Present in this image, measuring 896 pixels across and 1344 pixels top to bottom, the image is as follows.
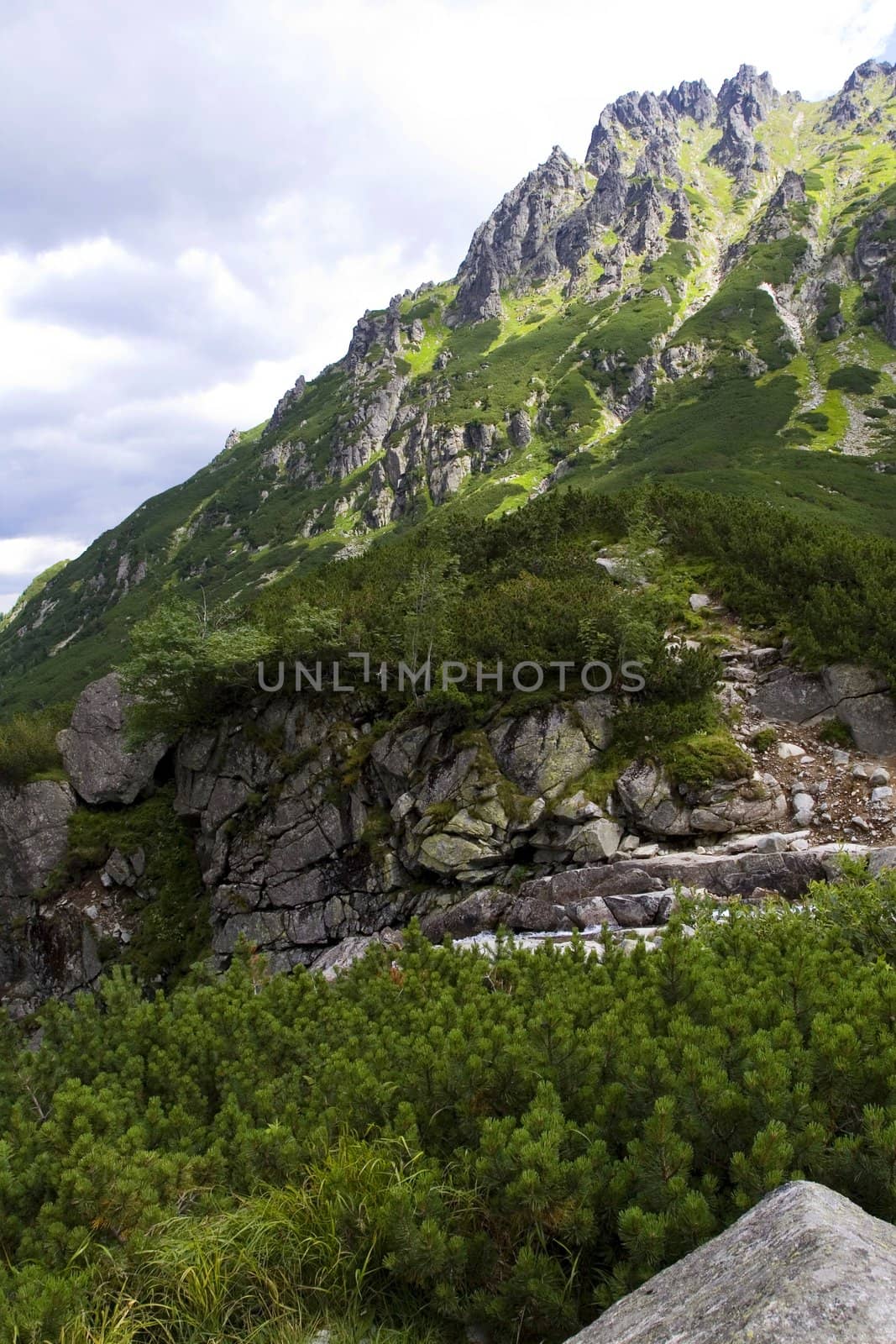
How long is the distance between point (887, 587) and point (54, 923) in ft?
91.1

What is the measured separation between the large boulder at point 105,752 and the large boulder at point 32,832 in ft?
3.06

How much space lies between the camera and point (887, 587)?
58.7 feet

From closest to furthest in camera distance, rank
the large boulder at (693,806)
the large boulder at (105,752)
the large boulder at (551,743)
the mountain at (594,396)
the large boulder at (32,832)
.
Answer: the large boulder at (693,806) → the large boulder at (551,743) → the large boulder at (32,832) → the large boulder at (105,752) → the mountain at (594,396)

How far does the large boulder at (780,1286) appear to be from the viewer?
2322 mm

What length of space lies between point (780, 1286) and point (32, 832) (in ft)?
93.9

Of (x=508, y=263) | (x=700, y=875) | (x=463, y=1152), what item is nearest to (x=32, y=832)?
(x=700, y=875)

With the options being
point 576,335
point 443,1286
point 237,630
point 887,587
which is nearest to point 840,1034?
point 443,1286

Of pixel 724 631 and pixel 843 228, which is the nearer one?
pixel 724 631

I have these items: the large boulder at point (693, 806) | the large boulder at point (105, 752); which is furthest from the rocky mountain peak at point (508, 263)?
the large boulder at point (693, 806)

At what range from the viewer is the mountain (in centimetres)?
8750

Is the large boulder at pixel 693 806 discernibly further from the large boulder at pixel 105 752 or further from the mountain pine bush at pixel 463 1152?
the large boulder at pixel 105 752

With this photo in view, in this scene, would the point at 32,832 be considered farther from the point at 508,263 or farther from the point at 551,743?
the point at 508,263

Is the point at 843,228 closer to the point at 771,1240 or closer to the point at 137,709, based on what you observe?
the point at 137,709

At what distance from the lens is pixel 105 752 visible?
87.9 feet
